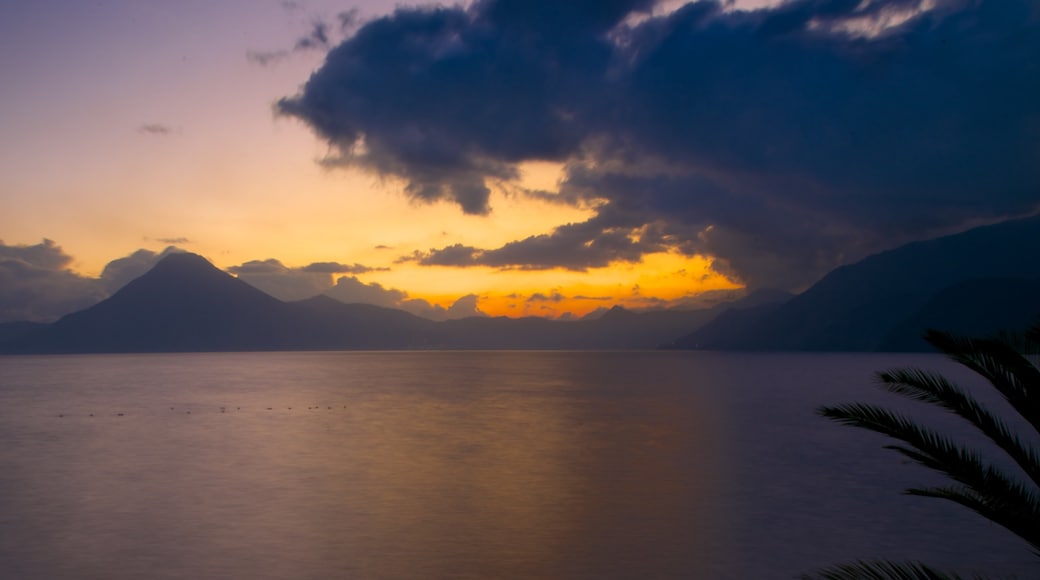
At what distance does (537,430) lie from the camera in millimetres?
40531

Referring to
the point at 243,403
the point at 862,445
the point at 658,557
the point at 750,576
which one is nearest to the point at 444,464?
the point at 658,557

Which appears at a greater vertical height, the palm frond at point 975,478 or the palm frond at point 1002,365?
the palm frond at point 1002,365

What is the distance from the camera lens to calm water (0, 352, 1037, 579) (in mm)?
15109

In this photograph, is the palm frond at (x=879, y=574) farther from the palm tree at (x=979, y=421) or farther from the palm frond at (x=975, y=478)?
the palm frond at (x=975, y=478)

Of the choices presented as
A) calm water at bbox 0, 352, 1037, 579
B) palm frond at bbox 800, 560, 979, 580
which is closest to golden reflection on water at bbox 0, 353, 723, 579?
calm water at bbox 0, 352, 1037, 579

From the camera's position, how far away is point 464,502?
20.9m

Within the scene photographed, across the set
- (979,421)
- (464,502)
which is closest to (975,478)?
(979,421)

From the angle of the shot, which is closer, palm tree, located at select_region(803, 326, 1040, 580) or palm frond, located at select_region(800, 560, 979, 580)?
palm frond, located at select_region(800, 560, 979, 580)

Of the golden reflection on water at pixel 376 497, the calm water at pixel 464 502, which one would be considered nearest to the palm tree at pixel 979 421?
the calm water at pixel 464 502

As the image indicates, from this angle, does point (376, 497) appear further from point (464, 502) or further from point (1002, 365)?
point (1002, 365)

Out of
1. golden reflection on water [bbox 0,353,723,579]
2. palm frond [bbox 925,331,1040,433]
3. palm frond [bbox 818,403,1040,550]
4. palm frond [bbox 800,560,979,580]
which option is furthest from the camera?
golden reflection on water [bbox 0,353,723,579]

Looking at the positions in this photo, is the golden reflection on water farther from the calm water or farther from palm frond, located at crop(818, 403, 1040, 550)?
palm frond, located at crop(818, 403, 1040, 550)

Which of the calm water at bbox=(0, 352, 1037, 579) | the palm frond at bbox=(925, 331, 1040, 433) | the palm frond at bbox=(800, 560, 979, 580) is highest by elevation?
the palm frond at bbox=(925, 331, 1040, 433)

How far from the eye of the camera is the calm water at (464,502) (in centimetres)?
1511
